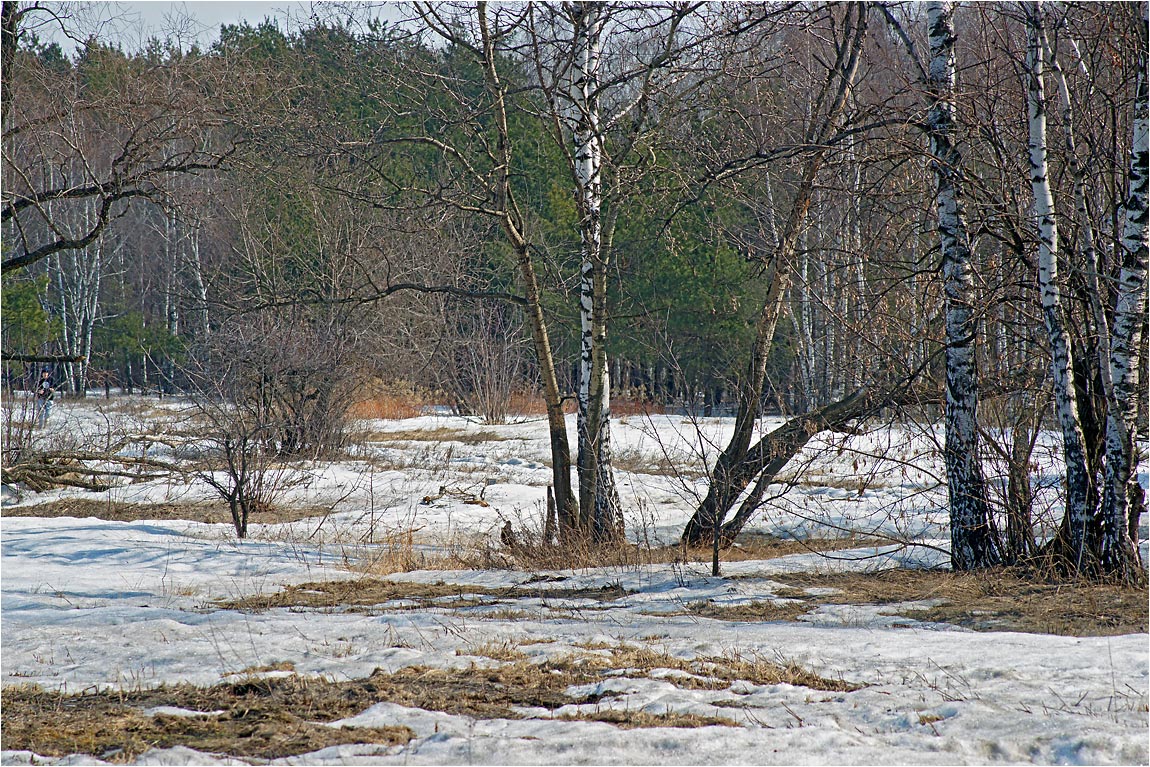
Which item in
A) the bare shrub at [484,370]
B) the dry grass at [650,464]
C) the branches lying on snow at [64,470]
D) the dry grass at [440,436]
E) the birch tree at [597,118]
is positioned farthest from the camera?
the bare shrub at [484,370]

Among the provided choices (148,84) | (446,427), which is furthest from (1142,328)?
(446,427)

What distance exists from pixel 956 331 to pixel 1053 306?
0.77 meters

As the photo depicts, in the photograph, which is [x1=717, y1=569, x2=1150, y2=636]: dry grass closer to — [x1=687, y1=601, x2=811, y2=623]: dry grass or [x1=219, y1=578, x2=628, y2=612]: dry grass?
[x1=687, y1=601, x2=811, y2=623]: dry grass

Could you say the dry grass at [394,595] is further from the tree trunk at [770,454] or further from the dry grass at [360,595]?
the tree trunk at [770,454]

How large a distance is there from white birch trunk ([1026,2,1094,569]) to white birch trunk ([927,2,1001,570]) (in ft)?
1.74

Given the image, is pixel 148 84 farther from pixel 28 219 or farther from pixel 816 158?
pixel 28 219

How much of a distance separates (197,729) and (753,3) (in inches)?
275

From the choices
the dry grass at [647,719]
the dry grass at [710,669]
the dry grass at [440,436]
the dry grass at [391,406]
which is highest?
the dry grass at [391,406]

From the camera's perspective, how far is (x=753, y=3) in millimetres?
7988

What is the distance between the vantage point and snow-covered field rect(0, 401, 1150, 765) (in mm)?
3254

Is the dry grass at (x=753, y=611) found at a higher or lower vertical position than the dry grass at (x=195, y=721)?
lower

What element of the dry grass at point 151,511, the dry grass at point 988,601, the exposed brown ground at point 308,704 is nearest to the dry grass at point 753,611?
the dry grass at point 988,601

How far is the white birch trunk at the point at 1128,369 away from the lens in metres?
5.97

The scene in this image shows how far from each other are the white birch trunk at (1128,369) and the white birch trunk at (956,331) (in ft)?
2.88
